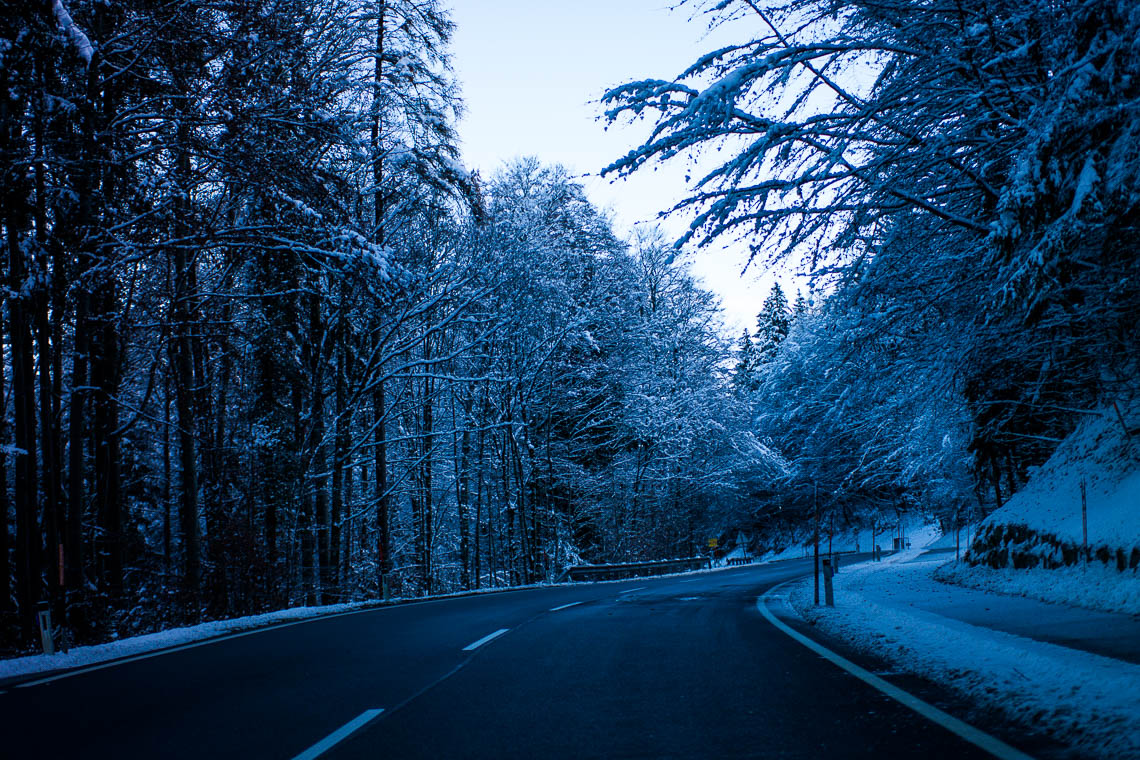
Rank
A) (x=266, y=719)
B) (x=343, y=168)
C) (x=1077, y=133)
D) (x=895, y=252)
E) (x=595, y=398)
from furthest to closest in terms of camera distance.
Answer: (x=595, y=398) → (x=343, y=168) → (x=895, y=252) → (x=1077, y=133) → (x=266, y=719)

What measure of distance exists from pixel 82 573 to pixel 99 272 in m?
4.64

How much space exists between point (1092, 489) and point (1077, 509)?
49 centimetres

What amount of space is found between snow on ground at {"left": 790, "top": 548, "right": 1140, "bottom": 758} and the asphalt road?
59 cm

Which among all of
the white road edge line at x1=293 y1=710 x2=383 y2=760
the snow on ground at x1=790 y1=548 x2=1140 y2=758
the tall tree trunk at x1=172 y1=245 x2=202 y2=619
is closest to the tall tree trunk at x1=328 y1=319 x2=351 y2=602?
the tall tree trunk at x1=172 y1=245 x2=202 y2=619

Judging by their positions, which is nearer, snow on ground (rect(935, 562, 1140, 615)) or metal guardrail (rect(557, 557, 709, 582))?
snow on ground (rect(935, 562, 1140, 615))

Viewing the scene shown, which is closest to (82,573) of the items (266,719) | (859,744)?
(266,719)

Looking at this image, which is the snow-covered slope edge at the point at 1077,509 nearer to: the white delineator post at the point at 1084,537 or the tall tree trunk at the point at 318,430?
the white delineator post at the point at 1084,537

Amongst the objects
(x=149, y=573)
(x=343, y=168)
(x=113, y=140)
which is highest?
(x=343, y=168)

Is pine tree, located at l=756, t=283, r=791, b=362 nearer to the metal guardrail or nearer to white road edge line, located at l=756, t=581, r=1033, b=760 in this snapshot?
the metal guardrail

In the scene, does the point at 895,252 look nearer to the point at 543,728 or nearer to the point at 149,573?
the point at 543,728

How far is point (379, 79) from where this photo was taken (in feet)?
72.0

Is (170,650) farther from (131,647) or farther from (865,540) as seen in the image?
(865,540)

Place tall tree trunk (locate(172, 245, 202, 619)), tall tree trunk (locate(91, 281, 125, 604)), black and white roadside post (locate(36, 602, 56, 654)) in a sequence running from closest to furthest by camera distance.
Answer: black and white roadside post (locate(36, 602, 56, 654)), tall tree trunk (locate(91, 281, 125, 604)), tall tree trunk (locate(172, 245, 202, 619))

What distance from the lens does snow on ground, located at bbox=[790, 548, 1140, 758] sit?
4.20 metres
